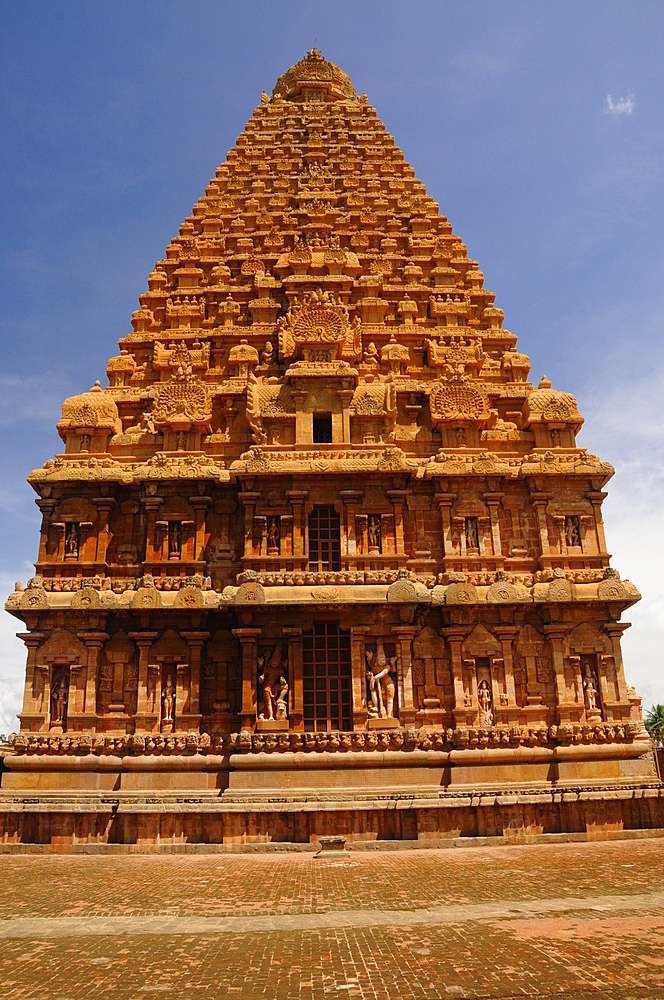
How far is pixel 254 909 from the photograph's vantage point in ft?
43.4

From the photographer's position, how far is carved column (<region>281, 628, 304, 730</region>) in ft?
75.2

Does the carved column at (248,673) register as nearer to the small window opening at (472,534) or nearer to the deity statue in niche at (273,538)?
the deity statue in niche at (273,538)

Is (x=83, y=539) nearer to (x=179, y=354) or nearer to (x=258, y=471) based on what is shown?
(x=258, y=471)

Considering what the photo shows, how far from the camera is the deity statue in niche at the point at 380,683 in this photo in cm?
2295

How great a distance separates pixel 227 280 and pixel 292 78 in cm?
1688

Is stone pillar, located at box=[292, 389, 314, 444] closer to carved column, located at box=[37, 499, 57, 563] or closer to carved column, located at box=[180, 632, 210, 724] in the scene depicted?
carved column, located at box=[180, 632, 210, 724]

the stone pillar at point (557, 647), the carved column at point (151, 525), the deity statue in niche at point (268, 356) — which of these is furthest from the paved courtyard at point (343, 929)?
the deity statue in niche at point (268, 356)

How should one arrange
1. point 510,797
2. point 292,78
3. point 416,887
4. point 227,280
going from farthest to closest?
point 292,78, point 227,280, point 510,797, point 416,887

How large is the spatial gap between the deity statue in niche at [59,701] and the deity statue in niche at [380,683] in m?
9.32

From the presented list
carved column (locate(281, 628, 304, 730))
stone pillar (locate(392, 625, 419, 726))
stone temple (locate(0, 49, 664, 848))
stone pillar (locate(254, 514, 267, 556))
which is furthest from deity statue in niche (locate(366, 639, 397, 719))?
stone pillar (locate(254, 514, 267, 556))

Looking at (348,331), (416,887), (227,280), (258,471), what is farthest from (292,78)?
(416,887)

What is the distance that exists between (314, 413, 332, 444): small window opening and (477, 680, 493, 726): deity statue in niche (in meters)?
9.87

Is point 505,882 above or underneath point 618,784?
underneath

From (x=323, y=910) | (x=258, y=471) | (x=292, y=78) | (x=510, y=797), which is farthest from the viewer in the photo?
(x=292, y=78)
